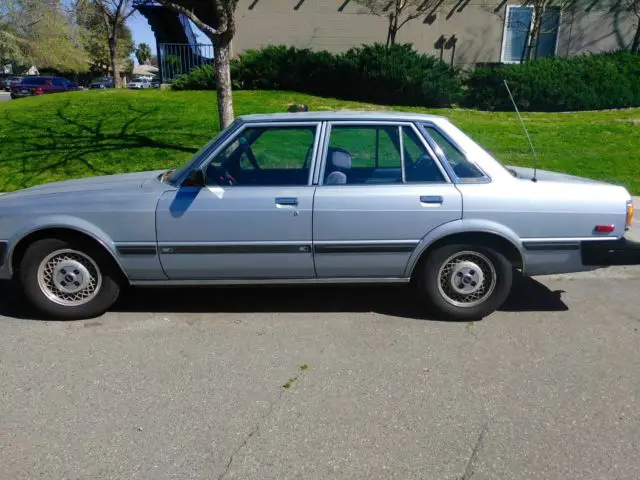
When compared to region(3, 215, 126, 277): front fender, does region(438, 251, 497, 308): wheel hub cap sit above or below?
below

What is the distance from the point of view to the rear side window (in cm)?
420

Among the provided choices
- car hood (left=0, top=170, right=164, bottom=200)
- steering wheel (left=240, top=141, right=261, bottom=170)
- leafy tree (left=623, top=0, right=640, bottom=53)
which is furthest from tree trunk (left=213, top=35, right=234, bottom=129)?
leafy tree (left=623, top=0, right=640, bottom=53)

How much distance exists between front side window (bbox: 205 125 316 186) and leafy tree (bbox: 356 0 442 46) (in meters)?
13.5

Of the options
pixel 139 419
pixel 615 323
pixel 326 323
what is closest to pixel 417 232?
pixel 326 323

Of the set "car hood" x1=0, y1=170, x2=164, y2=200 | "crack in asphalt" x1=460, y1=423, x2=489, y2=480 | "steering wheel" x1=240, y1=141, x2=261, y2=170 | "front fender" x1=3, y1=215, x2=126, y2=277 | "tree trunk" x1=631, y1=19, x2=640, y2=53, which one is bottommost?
"crack in asphalt" x1=460, y1=423, x2=489, y2=480

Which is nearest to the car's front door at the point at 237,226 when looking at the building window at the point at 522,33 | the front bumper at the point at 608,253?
the front bumper at the point at 608,253

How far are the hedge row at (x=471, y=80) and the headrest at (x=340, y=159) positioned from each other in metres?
10.6

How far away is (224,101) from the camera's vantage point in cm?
915

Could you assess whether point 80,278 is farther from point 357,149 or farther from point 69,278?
point 357,149

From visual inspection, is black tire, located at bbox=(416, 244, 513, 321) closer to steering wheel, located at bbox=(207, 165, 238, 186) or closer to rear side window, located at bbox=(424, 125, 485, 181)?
rear side window, located at bbox=(424, 125, 485, 181)

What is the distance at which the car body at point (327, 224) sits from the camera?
4078mm

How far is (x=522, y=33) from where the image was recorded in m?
18.6

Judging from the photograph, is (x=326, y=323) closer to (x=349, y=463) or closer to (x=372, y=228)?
(x=372, y=228)

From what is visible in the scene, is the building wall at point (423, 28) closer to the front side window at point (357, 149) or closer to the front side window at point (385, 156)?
the front side window at point (357, 149)
